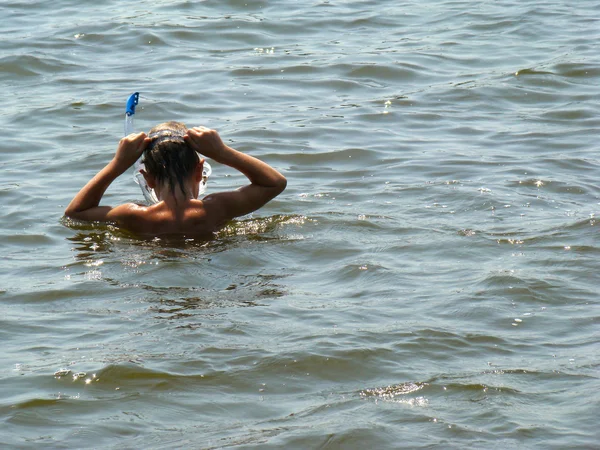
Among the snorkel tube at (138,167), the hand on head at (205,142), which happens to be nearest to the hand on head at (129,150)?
the snorkel tube at (138,167)

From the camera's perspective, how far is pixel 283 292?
531 centimetres

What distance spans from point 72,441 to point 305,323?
1387mm

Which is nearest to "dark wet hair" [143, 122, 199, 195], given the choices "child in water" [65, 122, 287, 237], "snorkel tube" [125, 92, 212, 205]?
"child in water" [65, 122, 287, 237]

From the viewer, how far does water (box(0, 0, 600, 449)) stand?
13.1 feet

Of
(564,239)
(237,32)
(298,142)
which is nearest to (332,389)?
(564,239)

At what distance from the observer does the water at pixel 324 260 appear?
4.00 m

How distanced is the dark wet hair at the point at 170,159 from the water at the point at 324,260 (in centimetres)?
38

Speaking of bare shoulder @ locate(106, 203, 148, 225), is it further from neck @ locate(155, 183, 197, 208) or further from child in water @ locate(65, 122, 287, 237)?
neck @ locate(155, 183, 197, 208)

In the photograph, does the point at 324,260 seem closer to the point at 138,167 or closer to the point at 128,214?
the point at 128,214

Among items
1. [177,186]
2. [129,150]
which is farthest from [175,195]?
[129,150]

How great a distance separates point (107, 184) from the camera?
6.03 metres

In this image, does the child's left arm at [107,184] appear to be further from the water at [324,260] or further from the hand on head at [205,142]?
the hand on head at [205,142]

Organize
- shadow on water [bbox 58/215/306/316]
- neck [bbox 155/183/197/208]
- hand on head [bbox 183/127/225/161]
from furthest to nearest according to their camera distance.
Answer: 1. neck [bbox 155/183/197/208]
2. hand on head [bbox 183/127/225/161]
3. shadow on water [bbox 58/215/306/316]

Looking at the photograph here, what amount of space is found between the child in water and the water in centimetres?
14
